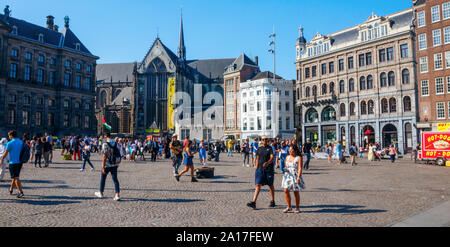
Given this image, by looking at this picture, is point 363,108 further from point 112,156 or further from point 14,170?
point 14,170

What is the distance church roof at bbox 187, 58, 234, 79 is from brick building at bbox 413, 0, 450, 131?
5650 cm

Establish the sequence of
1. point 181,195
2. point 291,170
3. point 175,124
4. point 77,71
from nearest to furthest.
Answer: point 291,170, point 181,195, point 77,71, point 175,124

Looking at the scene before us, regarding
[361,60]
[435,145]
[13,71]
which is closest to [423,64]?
[361,60]

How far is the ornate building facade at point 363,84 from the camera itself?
126ft

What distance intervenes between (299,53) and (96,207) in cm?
4817

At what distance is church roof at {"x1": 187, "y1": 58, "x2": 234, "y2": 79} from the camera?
88.7 meters

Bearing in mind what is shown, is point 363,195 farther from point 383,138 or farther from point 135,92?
point 135,92

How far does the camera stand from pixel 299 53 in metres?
51.1

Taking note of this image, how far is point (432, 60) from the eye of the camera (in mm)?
35375

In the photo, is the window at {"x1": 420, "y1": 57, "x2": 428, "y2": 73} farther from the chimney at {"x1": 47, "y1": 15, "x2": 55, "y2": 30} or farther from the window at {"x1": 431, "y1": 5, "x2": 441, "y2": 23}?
the chimney at {"x1": 47, "y1": 15, "x2": 55, "y2": 30}

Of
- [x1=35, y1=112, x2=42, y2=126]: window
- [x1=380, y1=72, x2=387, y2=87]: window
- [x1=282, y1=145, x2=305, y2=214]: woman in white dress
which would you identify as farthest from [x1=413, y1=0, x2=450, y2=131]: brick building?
[x1=35, y1=112, x2=42, y2=126]: window

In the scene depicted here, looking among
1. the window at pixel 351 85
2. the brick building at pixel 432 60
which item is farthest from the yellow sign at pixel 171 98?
the brick building at pixel 432 60

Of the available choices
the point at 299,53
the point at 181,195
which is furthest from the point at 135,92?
the point at 181,195
